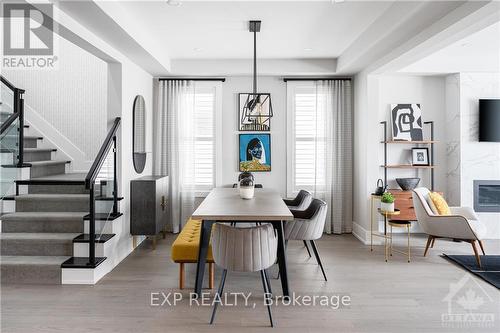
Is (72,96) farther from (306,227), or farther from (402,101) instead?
(402,101)

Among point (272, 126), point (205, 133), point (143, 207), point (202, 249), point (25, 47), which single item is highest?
point (25, 47)

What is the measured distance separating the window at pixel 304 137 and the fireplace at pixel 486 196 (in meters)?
2.39

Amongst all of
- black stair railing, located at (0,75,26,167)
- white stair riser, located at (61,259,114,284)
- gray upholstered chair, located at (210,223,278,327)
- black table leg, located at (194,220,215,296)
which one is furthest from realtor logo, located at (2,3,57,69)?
gray upholstered chair, located at (210,223,278,327)

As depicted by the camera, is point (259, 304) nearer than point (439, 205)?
Yes

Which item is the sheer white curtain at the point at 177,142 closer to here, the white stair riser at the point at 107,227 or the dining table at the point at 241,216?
the white stair riser at the point at 107,227

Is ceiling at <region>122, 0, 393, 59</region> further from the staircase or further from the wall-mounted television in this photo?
the wall-mounted television

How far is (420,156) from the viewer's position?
576 centimetres

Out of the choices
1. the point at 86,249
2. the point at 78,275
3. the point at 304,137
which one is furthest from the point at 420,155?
the point at 78,275

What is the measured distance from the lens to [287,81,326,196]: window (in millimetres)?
6012

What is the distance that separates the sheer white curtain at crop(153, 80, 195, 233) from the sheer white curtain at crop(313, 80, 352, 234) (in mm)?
2115

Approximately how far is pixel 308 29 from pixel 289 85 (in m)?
1.76

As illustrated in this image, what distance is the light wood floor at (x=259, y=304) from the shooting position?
274 cm

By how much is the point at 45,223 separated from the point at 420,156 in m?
5.40

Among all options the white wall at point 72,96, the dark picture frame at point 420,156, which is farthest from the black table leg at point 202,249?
the dark picture frame at point 420,156
